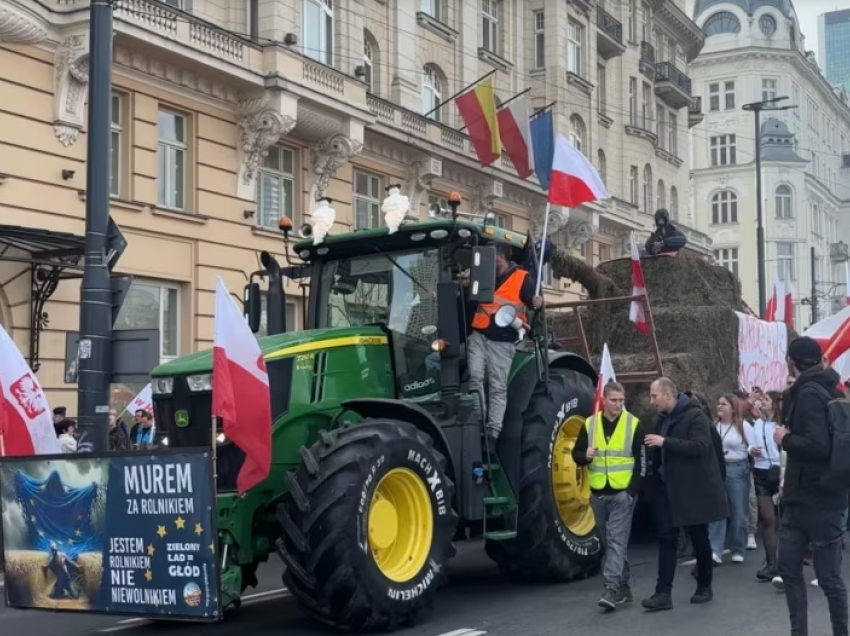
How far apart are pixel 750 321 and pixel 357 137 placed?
432 inches

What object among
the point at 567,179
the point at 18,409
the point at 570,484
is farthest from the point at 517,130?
the point at 18,409

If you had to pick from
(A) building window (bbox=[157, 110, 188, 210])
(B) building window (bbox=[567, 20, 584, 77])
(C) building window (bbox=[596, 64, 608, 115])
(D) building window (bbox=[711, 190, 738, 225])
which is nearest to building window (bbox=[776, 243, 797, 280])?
(D) building window (bbox=[711, 190, 738, 225])

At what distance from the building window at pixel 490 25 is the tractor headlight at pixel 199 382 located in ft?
76.6

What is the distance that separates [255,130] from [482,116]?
4653 millimetres

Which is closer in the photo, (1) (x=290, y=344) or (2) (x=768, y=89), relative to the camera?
(1) (x=290, y=344)

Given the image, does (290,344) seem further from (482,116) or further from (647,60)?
(647,60)

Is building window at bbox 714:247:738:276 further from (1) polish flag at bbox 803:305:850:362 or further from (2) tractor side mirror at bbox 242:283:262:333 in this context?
(2) tractor side mirror at bbox 242:283:262:333

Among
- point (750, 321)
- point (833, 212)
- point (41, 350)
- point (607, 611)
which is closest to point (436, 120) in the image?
point (41, 350)

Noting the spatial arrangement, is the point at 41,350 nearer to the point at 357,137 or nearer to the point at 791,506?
the point at 357,137

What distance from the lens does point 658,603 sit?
28.5ft

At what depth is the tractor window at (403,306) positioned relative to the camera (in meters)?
8.98

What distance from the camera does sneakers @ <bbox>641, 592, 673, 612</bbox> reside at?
8656 millimetres

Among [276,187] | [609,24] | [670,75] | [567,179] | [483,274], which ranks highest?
[609,24]

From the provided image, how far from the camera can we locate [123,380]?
10.8 meters
